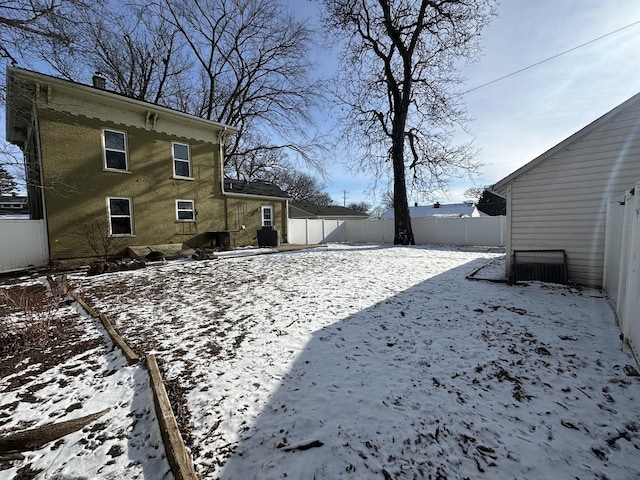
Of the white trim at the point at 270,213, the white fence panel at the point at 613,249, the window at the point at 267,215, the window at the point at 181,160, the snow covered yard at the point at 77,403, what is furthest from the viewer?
the window at the point at 267,215

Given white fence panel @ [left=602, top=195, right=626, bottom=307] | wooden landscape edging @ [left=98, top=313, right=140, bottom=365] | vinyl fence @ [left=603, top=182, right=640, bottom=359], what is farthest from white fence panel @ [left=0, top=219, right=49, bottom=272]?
white fence panel @ [left=602, top=195, right=626, bottom=307]

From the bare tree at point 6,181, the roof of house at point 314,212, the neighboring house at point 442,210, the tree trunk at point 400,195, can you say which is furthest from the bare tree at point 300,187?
the bare tree at point 6,181

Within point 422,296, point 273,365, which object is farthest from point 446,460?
point 422,296

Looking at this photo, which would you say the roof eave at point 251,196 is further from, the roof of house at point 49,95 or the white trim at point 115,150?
the white trim at point 115,150

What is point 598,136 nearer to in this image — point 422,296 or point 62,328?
point 422,296

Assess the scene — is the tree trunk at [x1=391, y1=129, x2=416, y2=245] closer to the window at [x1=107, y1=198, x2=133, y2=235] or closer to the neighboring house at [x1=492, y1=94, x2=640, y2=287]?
the neighboring house at [x1=492, y1=94, x2=640, y2=287]

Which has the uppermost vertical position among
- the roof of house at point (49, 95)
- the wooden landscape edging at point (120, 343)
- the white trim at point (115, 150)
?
the roof of house at point (49, 95)

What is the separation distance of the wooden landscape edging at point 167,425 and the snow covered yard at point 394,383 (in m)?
0.11

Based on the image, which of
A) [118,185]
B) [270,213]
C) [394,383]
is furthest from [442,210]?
[394,383]

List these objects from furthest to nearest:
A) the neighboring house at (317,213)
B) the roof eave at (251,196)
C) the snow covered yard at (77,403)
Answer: the neighboring house at (317,213) < the roof eave at (251,196) < the snow covered yard at (77,403)

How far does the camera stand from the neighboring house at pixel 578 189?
17.7 feet

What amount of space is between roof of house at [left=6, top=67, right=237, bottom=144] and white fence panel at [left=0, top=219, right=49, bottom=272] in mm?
2967

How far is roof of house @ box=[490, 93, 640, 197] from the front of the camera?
5.27 m

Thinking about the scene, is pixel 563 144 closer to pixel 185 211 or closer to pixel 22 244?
pixel 185 211
